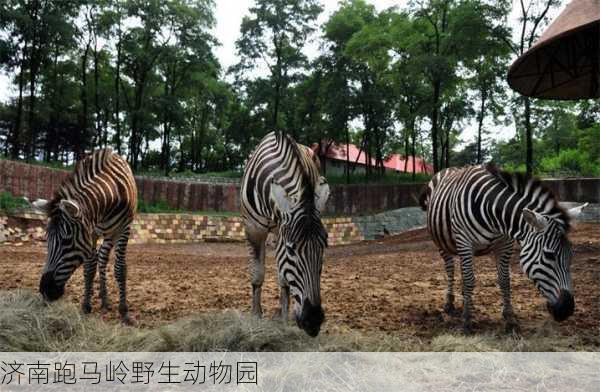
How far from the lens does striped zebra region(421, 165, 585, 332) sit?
4211mm

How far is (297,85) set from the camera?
3553 cm

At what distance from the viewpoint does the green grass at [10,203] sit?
16422mm

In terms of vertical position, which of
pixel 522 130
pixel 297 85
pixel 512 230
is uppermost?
pixel 297 85

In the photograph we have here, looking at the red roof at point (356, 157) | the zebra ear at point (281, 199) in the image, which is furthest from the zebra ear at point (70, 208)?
the red roof at point (356, 157)

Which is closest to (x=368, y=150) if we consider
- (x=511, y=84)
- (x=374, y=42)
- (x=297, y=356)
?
(x=374, y=42)

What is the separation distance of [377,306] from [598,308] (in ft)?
9.23

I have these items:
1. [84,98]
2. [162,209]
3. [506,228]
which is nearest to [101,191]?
[506,228]

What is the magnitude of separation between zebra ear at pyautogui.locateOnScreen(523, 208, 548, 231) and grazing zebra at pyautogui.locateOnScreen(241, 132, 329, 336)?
1.94 meters

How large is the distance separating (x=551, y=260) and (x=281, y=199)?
2593 millimetres

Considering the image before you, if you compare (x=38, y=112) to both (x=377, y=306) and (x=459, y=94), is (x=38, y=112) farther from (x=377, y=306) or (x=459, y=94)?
(x=377, y=306)

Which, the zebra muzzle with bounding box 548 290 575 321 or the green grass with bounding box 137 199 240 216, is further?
the green grass with bounding box 137 199 240 216

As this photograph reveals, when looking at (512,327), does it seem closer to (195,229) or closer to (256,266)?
(256,266)

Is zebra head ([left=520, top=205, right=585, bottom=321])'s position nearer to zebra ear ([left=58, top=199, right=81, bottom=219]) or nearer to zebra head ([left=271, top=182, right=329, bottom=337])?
zebra head ([left=271, top=182, right=329, bottom=337])

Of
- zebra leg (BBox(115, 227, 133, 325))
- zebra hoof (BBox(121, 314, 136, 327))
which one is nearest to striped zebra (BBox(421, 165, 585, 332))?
zebra hoof (BBox(121, 314, 136, 327))
